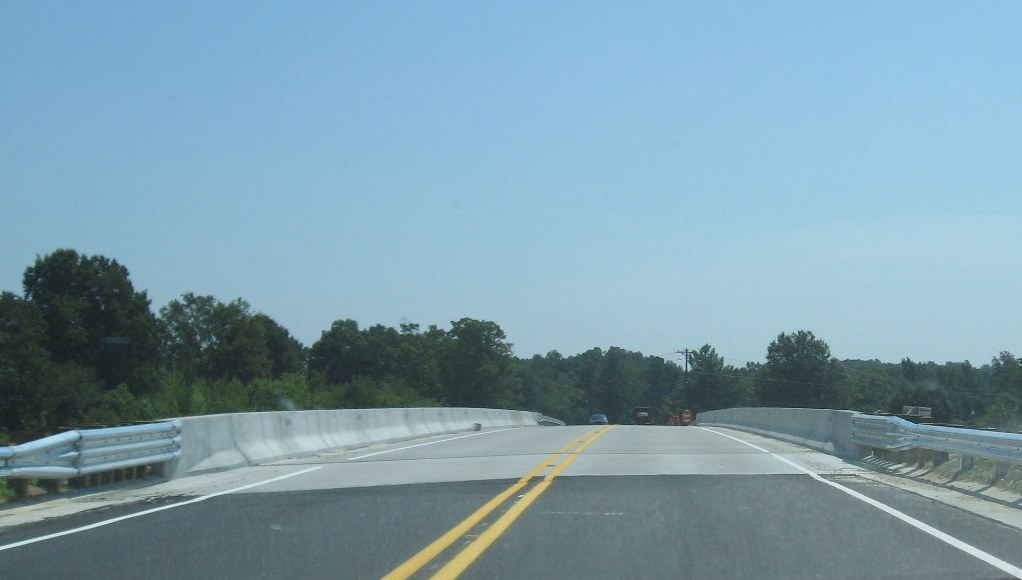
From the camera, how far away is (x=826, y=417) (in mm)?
23031

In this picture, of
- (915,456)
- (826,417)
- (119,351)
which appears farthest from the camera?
(119,351)

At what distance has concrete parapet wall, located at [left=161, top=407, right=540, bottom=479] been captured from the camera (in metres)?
16.2

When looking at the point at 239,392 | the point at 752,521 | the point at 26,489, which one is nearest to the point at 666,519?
the point at 752,521

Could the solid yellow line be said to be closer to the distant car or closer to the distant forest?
the distant forest

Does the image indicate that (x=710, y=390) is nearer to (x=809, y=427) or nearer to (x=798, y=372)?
(x=798, y=372)

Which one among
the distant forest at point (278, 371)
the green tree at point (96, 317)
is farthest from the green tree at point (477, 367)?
the green tree at point (96, 317)

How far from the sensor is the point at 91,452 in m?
13.4

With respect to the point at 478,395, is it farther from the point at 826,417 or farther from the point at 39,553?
the point at 39,553

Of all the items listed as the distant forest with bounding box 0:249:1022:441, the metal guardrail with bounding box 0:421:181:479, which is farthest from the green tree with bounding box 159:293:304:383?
the metal guardrail with bounding box 0:421:181:479

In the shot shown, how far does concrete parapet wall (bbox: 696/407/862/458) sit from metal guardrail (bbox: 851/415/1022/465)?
0.62m

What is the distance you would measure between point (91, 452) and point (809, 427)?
56.7ft

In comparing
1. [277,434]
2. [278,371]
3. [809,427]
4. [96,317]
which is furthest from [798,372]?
[277,434]

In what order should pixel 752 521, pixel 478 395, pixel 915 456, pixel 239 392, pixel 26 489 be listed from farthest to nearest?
pixel 478 395 → pixel 239 392 → pixel 915 456 → pixel 26 489 → pixel 752 521

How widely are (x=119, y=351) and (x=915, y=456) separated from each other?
69057 mm
